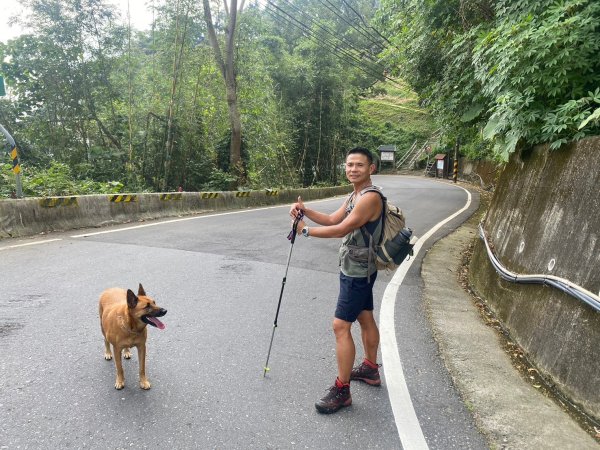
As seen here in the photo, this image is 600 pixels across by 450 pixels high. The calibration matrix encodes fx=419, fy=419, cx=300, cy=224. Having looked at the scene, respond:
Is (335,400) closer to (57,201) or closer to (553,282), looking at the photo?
(553,282)

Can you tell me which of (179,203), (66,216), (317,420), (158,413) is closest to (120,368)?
(158,413)

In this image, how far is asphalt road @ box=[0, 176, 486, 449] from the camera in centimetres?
265

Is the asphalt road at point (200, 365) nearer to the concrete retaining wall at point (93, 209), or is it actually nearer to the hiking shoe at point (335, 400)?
the hiking shoe at point (335, 400)

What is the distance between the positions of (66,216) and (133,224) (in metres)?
1.45

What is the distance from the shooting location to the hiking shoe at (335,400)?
9.67 feet

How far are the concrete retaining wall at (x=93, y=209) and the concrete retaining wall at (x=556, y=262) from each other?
316 inches

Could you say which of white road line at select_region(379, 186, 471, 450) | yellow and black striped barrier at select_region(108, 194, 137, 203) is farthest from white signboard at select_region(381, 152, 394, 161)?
white road line at select_region(379, 186, 471, 450)

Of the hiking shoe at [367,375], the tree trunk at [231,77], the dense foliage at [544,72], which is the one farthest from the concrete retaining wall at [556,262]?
the tree trunk at [231,77]

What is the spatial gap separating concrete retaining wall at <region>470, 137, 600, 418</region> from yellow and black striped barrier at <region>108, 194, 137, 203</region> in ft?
26.6

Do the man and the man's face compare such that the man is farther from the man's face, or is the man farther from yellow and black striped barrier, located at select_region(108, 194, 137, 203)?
yellow and black striped barrier, located at select_region(108, 194, 137, 203)

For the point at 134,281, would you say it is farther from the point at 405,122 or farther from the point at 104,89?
the point at 405,122

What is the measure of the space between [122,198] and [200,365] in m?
7.68

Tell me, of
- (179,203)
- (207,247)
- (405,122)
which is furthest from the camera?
(405,122)

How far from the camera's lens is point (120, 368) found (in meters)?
3.09
